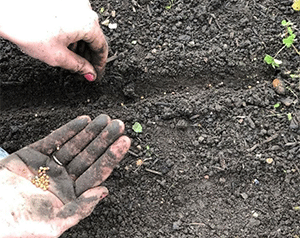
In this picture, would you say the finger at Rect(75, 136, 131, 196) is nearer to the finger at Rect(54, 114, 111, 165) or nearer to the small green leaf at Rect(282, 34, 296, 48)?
the finger at Rect(54, 114, 111, 165)

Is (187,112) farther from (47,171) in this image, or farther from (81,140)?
(47,171)

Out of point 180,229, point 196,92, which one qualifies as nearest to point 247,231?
point 180,229

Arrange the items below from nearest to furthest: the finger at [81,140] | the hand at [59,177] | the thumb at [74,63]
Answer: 1. the hand at [59,177]
2. the thumb at [74,63]
3. the finger at [81,140]

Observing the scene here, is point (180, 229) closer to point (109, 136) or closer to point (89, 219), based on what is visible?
point (89, 219)

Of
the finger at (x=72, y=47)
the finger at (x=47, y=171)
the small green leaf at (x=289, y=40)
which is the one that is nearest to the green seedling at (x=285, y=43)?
the small green leaf at (x=289, y=40)

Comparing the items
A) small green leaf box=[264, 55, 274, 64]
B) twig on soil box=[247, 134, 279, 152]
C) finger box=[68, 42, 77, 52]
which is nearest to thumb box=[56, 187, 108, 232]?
finger box=[68, 42, 77, 52]

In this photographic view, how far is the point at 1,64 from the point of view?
280 centimetres

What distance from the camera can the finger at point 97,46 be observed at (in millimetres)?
2170

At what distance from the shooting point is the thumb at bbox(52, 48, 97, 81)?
214 centimetres

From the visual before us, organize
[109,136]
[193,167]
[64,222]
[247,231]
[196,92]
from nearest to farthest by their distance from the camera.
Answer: [64,222] < [109,136] < [247,231] < [193,167] < [196,92]

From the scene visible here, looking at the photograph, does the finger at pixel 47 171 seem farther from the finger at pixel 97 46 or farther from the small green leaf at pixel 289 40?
the small green leaf at pixel 289 40

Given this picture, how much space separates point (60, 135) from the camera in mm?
2309

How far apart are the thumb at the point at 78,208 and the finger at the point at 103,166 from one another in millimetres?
63

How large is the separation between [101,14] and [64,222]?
5.58 ft
